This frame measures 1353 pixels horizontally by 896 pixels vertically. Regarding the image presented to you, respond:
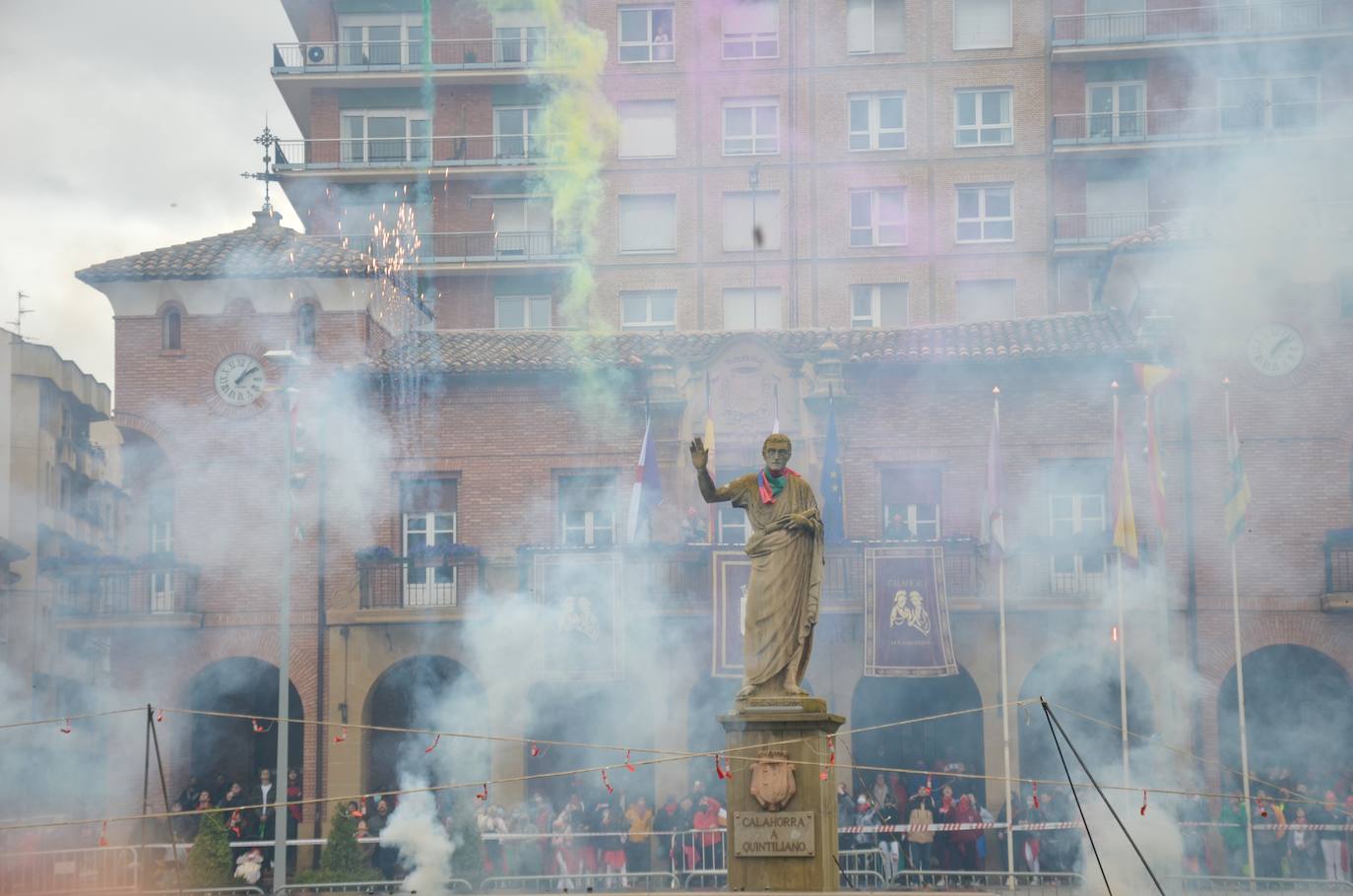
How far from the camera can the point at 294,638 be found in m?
36.0

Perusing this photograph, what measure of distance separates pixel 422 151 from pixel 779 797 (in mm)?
35987

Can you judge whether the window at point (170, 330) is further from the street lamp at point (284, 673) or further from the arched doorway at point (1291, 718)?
the arched doorway at point (1291, 718)

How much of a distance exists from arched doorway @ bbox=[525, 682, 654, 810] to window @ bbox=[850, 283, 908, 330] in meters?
17.0

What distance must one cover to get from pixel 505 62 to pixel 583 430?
16.3 metres

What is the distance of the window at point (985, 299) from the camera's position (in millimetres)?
48969

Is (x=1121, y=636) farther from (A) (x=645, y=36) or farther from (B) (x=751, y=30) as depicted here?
(A) (x=645, y=36)

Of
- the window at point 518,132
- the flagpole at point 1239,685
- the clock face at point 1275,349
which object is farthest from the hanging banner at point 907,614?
the window at point 518,132

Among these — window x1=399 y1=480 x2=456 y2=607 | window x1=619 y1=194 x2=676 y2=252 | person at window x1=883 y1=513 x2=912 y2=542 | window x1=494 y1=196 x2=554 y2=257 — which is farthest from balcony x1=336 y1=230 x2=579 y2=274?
person at window x1=883 y1=513 x2=912 y2=542

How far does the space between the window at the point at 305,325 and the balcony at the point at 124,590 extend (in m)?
4.78

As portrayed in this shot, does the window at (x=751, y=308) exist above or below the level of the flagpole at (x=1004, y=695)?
above

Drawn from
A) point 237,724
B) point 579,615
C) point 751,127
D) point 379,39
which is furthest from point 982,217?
point 237,724

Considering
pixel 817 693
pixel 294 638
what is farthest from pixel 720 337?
pixel 294 638

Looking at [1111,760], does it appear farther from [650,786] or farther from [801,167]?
[801,167]

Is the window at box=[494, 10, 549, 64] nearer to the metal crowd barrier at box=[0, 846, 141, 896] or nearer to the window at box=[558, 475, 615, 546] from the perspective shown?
the window at box=[558, 475, 615, 546]
